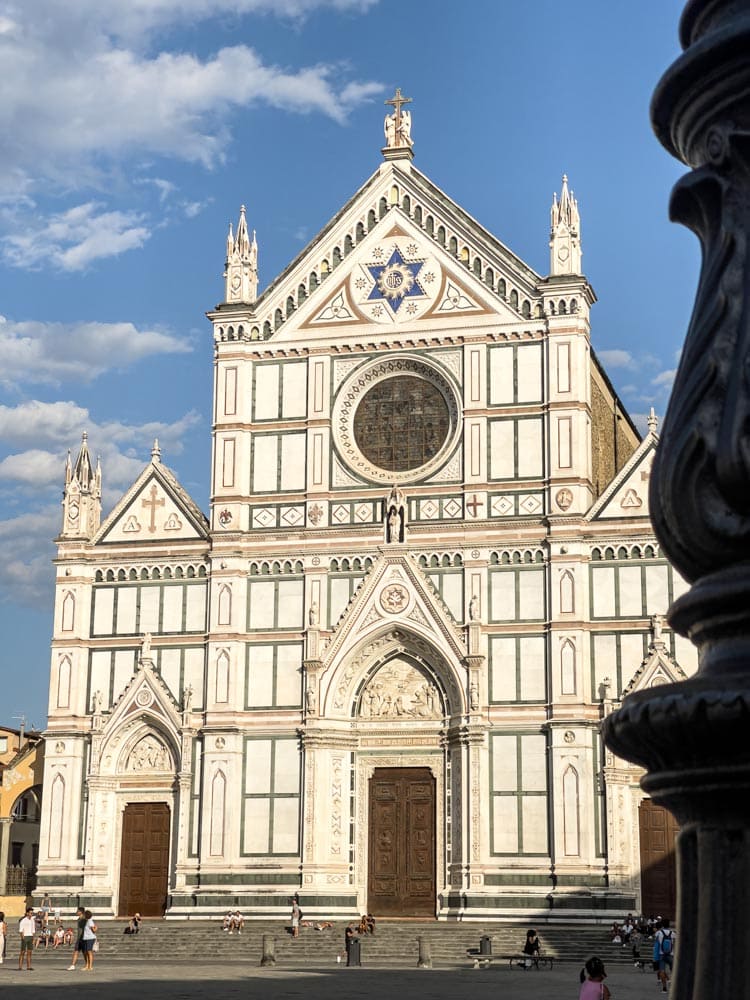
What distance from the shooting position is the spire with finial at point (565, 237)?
117 ft

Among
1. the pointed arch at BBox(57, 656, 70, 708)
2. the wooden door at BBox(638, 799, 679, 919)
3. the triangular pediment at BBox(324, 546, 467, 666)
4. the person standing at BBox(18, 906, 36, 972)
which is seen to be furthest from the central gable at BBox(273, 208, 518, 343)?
the person standing at BBox(18, 906, 36, 972)

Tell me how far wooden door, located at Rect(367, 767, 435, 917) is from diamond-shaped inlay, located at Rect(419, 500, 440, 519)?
5.90 meters

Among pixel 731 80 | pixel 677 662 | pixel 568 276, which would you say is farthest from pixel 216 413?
pixel 731 80

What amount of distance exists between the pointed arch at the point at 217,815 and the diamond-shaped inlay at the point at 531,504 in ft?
30.7

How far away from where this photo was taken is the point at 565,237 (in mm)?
35750

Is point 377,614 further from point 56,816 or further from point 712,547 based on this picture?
point 712,547

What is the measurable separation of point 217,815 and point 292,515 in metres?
7.28

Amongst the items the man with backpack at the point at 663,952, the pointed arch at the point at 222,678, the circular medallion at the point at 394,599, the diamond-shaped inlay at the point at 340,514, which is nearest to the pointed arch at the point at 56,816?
the pointed arch at the point at 222,678

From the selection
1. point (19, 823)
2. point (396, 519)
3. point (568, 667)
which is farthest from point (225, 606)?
point (19, 823)

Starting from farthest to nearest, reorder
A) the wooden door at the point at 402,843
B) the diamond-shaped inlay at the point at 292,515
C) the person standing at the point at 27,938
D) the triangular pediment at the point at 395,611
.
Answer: the diamond-shaped inlay at the point at 292,515
the triangular pediment at the point at 395,611
the wooden door at the point at 402,843
the person standing at the point at 27,938

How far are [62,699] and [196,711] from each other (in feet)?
11.4

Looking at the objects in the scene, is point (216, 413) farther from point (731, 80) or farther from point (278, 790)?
point (731, 80)

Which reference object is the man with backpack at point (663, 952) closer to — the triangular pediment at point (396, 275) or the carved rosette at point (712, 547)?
the triangular pediment at point (396, 275)

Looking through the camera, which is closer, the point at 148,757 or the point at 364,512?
the point at 364,512
